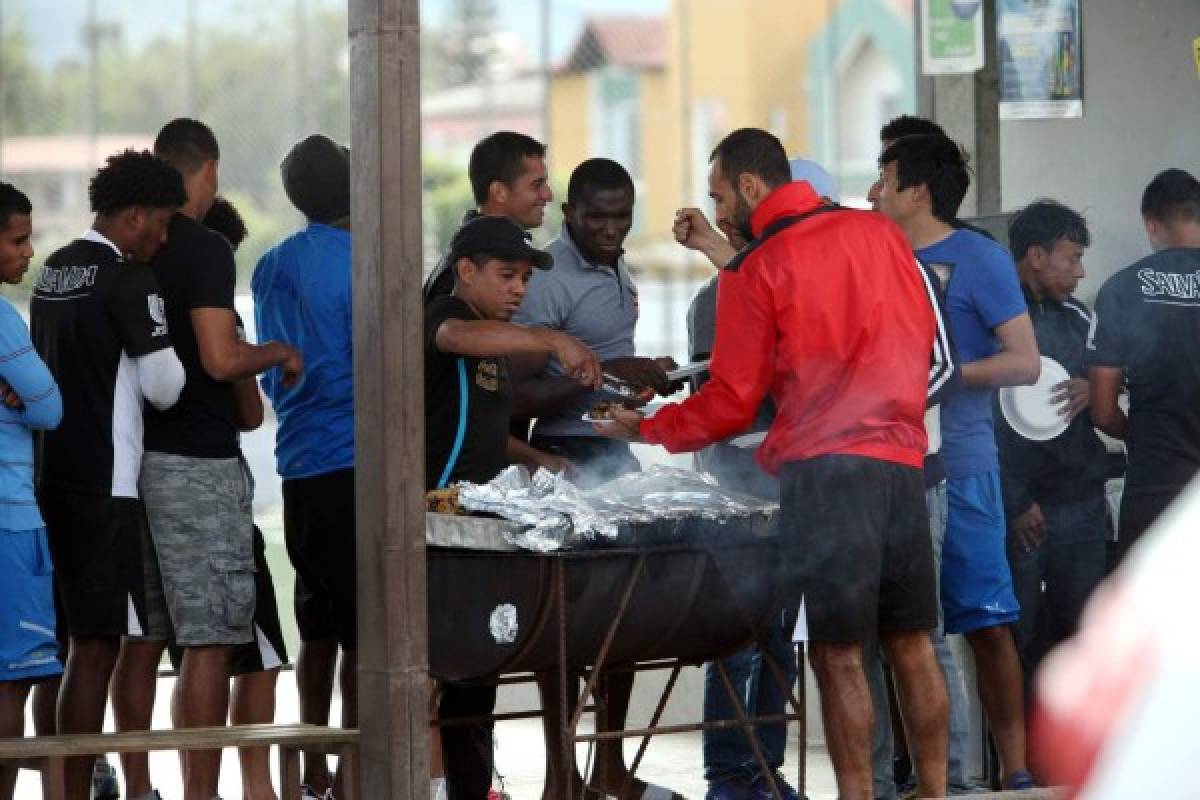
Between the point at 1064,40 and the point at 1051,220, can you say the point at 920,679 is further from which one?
the point at 1064,40

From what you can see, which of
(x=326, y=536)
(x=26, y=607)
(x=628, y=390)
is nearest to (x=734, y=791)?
(x=628, y=390)

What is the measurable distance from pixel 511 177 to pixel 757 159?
1533 millimetres

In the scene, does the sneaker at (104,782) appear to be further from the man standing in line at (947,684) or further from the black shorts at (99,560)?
the man standing in line at (947,684)

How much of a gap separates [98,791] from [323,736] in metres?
2.27

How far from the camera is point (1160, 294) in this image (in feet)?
25.1

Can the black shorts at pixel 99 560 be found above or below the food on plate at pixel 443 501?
below

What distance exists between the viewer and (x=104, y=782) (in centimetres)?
809

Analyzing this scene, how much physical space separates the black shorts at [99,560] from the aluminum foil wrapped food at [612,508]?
1.11 meters

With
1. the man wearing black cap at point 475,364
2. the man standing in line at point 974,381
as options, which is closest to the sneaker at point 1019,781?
the man standing in line at point 974,381

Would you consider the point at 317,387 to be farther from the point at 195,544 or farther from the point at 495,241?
the point at 495,241

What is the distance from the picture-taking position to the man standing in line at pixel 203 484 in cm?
674

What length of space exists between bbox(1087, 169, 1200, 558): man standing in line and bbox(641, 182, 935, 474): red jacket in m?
1.60

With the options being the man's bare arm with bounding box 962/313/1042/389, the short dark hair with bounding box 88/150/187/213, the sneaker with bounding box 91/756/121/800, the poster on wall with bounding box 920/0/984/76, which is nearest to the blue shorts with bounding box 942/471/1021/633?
the man's bare arm with bounding box 962/313/1042/389

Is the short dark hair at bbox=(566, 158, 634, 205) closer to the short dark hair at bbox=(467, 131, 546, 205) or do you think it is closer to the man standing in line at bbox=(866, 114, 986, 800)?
the short dark hair at bbox=(467, 131, 546, 205)
